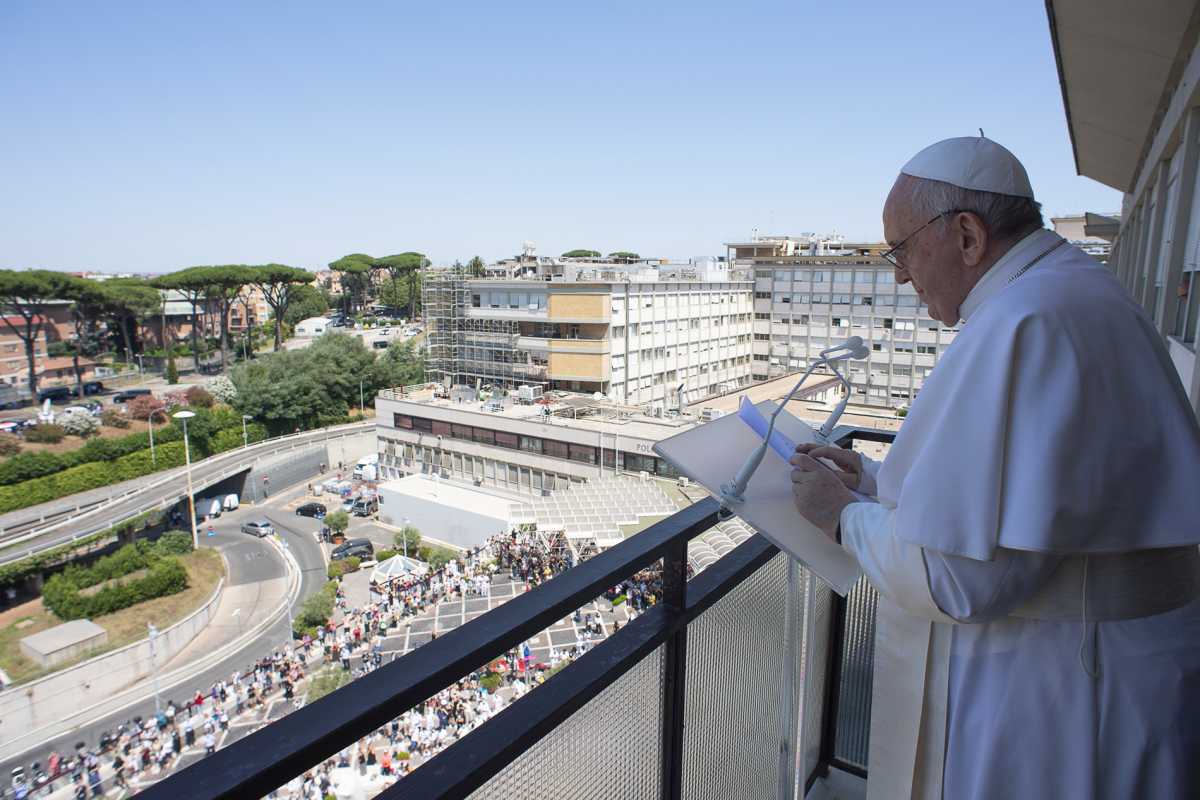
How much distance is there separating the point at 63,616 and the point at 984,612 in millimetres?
20358

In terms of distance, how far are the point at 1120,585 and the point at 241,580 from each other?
67.6 ft

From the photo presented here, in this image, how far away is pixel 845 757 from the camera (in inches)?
80.5

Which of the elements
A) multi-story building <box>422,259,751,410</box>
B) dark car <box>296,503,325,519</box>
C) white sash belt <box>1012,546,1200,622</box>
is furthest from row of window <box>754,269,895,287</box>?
white sash belt <box>1012,546,1200,622</box>

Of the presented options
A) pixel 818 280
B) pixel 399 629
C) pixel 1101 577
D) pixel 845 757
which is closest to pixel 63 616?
pixel 399 629

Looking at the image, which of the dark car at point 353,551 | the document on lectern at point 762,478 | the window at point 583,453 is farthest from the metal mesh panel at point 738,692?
the dark car at point 353,551

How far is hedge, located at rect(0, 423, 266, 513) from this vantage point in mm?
21438

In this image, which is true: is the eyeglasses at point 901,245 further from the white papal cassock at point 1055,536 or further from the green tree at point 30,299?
the green tree at point 30,299

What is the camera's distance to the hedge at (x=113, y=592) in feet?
53.3

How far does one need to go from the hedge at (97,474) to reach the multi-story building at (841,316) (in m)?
22.9

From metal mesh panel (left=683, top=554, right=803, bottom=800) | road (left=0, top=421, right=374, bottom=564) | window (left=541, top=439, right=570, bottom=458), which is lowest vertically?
road (left=0, top=421, right=374, bottom=564)

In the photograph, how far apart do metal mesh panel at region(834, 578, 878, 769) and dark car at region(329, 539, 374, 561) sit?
1849 centimetres

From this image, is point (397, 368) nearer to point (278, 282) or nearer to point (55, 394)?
point (278, 282)

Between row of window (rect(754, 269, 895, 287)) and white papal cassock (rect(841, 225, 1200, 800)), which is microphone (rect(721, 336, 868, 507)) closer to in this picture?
white papal cassock (rect(841, 225, 1200, 800))

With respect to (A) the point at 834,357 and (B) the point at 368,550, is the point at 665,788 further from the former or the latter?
(B) the point at 368,550
